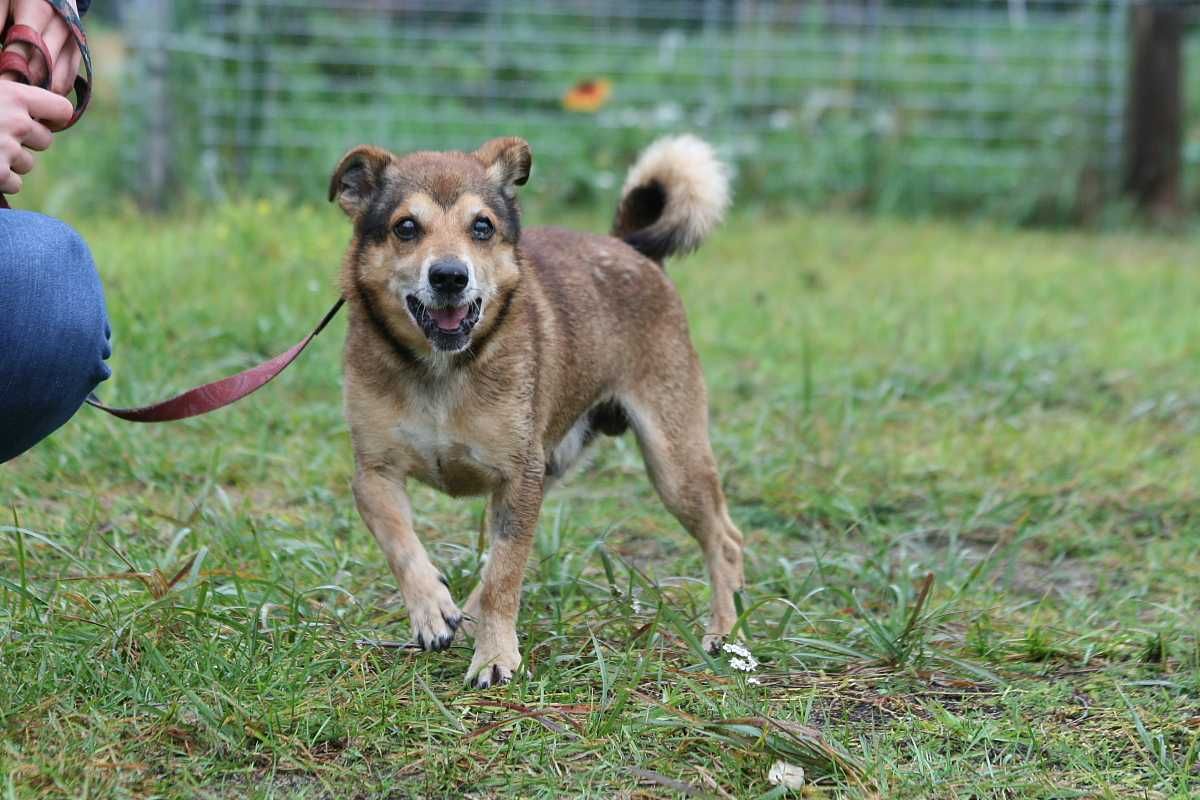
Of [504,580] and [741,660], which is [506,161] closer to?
[504,580]

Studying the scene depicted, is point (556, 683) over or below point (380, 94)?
below

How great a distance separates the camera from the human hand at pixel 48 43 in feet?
7.66

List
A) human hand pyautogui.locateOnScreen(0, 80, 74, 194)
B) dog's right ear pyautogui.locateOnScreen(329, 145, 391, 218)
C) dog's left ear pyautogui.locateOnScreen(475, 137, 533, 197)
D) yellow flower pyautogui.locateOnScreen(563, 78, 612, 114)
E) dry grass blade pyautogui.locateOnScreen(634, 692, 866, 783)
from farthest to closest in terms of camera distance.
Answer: yellow flower pyautogui.locateOnScreen(563, 78, 612, 114) < dog's left ear pyautogui.locateOnScreen(475, 137, 533, 197) < dog's right ear pyautogui.locateOnScreen(329, 145, 391, 218) < dry grass blade pyautogui.locateOnScreen(634, 692, 866, 783) < human hand pyautogui.locateOnScreen(0, 80, 74, 194)

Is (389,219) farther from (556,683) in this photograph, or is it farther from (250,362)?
(250,362)

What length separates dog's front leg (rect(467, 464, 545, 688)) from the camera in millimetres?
3074

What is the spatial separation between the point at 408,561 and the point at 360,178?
93 cm

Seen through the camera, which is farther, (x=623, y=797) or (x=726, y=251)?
(x=726, y=251)

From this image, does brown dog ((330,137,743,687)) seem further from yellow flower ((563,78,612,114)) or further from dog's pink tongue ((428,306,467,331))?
yellow flower ((563,78,612,114))

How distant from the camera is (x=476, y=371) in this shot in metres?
3.33

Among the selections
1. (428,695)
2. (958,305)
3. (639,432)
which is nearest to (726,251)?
(958,305)

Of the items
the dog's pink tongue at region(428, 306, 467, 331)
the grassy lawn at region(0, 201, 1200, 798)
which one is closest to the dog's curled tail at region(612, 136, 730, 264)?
the grassy lawn at region(0, 201, 1200, 798)

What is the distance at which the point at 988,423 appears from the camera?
5285mm

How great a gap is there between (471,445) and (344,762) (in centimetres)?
89

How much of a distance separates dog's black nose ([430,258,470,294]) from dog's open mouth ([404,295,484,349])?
51mm
